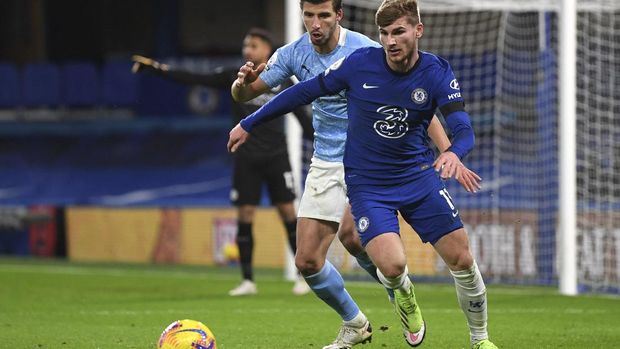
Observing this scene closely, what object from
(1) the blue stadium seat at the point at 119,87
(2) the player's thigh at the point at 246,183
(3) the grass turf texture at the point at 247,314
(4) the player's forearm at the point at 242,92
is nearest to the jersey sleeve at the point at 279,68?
(4) the player's forearm at the point at 242,92

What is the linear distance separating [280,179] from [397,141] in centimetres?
528

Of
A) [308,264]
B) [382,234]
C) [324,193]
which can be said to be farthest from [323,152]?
[382,234]

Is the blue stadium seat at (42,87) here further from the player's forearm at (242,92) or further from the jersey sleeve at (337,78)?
the jersey sleeve at (337,78)

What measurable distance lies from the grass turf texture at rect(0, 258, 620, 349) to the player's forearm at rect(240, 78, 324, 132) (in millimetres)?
1551

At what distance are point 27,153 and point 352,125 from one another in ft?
60.9

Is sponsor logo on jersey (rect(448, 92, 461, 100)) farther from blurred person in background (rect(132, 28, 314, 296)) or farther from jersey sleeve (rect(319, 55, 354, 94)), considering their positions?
blurred person in background (rect(132, 28, 314, 296))

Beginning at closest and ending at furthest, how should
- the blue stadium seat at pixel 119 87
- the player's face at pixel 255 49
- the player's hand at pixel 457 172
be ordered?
1. the player's hand at pixel 457 172
2. the player's face at pixel 255 49
3. the blue stadium seat at pixel 119 87

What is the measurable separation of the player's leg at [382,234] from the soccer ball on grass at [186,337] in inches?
37.1

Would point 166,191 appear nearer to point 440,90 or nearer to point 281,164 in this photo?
point 281,164

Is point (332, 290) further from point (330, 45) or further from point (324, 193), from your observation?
point (330, 45)

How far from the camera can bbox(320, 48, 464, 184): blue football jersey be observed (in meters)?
6.43

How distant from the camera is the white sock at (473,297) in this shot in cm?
653

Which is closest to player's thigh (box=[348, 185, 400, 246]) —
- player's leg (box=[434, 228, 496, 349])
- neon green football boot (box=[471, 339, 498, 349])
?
player's leg (box=[434, 228, 496, 349])

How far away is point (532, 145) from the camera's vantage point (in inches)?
594
